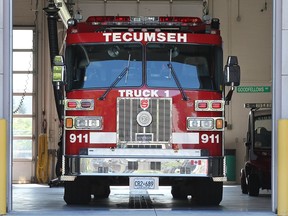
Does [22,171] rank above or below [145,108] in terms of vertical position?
below

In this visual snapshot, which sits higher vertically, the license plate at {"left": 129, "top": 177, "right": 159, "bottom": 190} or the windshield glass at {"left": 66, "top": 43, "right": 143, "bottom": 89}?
the windshield glass at {"left": 66, "top": 43, "right": 143, "bottom": 89}

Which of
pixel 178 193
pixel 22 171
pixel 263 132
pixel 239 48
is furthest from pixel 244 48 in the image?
pixel 178 193

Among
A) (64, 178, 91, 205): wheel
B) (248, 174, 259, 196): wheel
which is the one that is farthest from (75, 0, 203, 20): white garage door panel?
(64, 178, 91, 205): wheel

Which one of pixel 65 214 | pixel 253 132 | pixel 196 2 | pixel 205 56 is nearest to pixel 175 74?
pixel 205 56

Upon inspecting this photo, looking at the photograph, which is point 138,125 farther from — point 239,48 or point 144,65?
point 239,48

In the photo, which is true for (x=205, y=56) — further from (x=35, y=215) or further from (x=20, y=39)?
(x=20, y=39)

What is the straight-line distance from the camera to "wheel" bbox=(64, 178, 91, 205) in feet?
41.0

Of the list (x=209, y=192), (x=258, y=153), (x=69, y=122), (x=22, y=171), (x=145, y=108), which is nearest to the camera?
(x=145, y=108)

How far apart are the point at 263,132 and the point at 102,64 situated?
286 inches

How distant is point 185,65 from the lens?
11828mm

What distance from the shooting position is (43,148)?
2370cm

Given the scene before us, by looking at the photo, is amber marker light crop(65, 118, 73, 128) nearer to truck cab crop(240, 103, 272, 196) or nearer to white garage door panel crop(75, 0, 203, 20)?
truck cab crop(240, 103, 272, 196)

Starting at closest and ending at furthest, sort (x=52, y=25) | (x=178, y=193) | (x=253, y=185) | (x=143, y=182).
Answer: (x=143, y=182), (x=178, y=193), (x=253, y=185), (x=52, y=25)

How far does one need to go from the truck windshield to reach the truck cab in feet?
18.2
